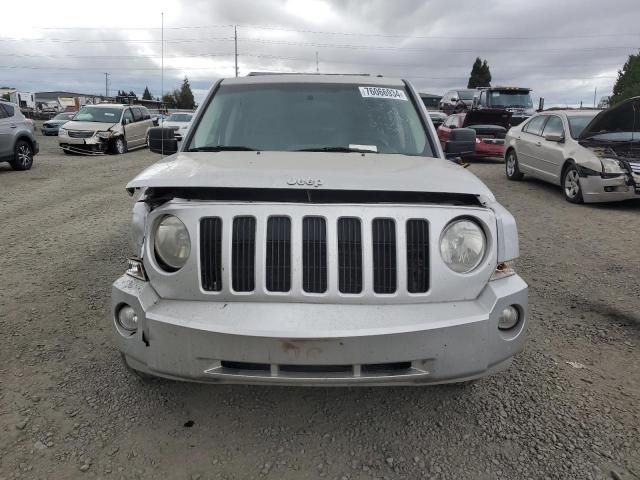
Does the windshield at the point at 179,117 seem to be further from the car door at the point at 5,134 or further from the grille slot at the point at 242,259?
the grille slot at the point at 242,259

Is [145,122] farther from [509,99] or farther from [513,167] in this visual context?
[509,99]

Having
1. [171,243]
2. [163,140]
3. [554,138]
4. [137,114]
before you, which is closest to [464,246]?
[171,243]

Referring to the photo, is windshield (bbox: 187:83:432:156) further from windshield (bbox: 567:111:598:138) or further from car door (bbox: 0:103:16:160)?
car door (bbox: 0:103:16:160)

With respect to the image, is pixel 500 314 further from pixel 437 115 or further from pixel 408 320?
pixel 437 115

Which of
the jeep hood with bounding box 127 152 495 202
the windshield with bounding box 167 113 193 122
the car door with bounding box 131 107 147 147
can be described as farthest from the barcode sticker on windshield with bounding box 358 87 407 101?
the windshield with bounding box 167 113 193 122

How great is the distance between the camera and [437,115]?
20.3m

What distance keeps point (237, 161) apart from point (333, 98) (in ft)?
3.85

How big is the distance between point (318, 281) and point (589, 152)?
305 inches

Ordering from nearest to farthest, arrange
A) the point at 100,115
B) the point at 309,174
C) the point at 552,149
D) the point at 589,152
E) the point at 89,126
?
the point at 309,174, the point at 589,152, the point at 552,149, the point at 89,126, the point at 100,115

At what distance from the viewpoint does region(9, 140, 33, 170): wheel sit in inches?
495

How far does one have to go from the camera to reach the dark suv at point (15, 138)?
39.7 feet

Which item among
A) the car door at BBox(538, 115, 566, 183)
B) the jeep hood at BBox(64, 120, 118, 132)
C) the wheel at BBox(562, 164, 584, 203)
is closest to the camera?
the wheel at BBox(562, 164, 584, 203)

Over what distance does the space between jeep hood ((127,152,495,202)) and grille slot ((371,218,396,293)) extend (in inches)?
8.9

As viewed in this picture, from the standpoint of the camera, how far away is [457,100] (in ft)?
86.0
